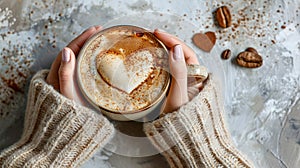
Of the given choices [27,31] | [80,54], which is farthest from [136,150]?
[27,31]

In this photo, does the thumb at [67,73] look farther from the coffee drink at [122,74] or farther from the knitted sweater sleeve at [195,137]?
the knitted sweater sleeve at [195,137]

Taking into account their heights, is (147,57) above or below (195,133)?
above

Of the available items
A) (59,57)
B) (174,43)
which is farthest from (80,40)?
(174,43)

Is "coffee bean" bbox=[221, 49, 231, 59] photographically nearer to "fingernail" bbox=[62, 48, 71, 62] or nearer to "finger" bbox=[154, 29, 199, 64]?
"finger" bbox=[154, 29, 199, 64]

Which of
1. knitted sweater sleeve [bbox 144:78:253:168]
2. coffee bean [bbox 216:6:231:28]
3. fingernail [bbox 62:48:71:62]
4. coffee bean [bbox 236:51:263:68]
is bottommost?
knitted sweater sleeve [bbox 144:78:253:168]

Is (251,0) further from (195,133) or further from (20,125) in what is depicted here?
(20,125)

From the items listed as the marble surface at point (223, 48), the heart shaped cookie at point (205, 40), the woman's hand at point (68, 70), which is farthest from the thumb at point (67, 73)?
the heart shaped cookie at point (205, 40)

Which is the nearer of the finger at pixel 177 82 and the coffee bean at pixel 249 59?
the finger at pixel 177 82

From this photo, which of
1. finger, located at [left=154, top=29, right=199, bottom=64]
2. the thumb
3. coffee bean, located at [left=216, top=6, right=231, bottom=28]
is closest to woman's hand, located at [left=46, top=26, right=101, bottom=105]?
the thumb
